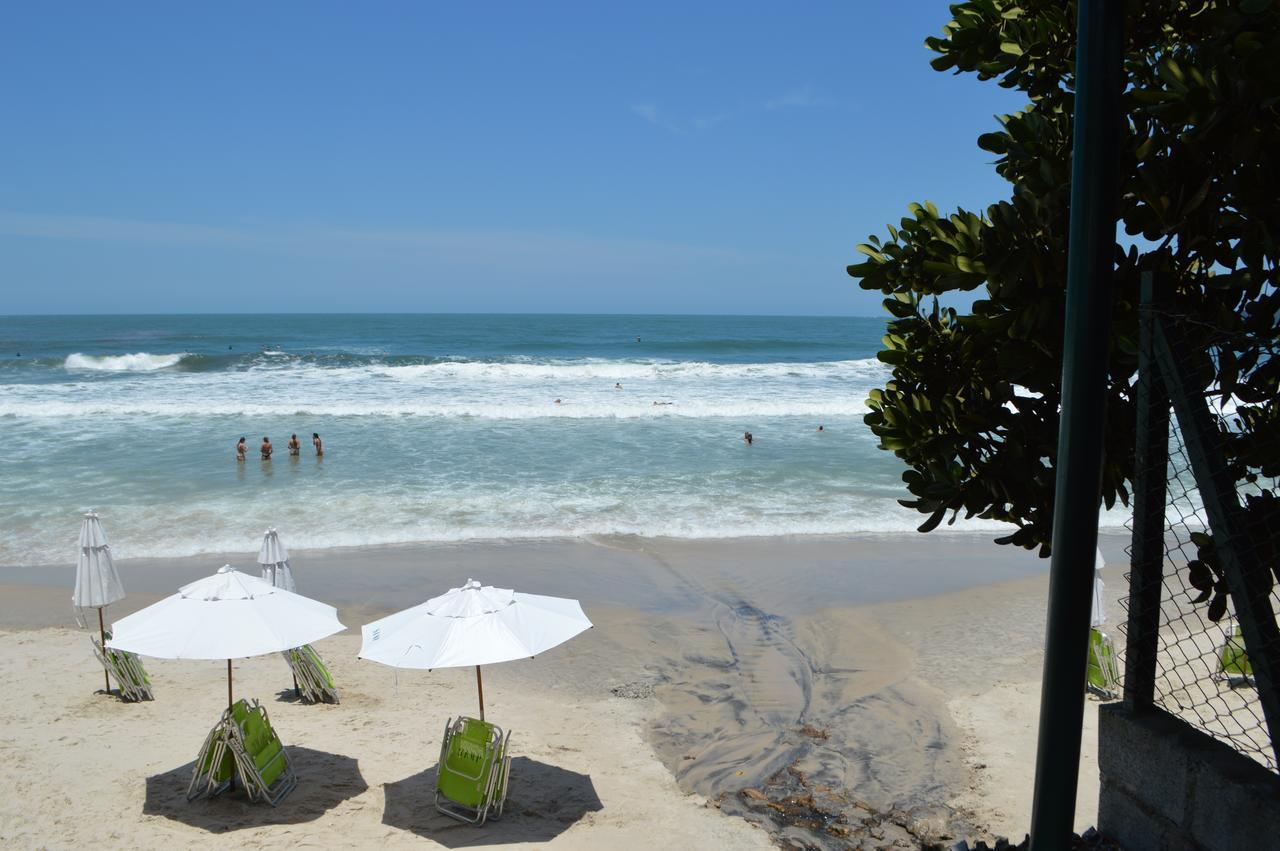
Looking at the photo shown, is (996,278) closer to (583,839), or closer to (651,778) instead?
(583,839)

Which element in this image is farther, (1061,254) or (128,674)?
(128,674)

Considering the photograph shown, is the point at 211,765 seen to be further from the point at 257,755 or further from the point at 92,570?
the point at 92,570

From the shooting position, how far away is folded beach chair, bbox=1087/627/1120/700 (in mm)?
9148

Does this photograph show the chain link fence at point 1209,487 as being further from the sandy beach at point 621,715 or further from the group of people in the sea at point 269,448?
the group of people in the sea at point 269,448

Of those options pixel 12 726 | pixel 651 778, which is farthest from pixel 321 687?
pixel 651 778

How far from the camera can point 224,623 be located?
738cm

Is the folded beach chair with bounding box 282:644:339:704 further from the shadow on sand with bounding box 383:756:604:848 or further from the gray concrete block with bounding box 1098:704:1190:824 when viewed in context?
the gray concrete block with bounding box 1098:704:1190:824

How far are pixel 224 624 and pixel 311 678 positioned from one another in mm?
2589

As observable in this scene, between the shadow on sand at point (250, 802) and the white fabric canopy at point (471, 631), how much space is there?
4.72ft

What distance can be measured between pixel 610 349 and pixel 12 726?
62.6 m

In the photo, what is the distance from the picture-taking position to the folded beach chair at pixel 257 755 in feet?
24.7

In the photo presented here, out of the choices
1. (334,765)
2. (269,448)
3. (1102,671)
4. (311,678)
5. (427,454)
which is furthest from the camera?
(427,454)

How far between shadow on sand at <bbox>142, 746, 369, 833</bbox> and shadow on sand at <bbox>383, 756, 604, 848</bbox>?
459 mm

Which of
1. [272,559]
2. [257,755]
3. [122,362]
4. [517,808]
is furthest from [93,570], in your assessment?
[122,362]
